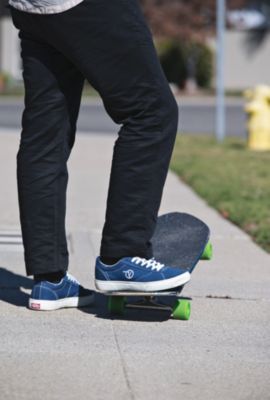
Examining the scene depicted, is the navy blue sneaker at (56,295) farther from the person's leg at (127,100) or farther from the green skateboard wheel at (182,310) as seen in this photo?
the green skateboard wheel at (182,310)

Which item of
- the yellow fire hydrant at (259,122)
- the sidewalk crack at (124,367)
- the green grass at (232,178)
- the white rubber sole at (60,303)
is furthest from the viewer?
the yellow fire hydrant at (259,122)

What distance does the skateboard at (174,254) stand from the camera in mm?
4465

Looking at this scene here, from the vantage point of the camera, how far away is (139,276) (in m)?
4.36

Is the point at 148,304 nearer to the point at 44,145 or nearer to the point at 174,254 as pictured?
the point at 174,254

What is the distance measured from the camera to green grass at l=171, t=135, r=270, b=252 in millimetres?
7488

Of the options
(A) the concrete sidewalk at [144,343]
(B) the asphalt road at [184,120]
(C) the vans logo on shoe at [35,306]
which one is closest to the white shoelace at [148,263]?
(A) the concrete sidewalk at [144,343]

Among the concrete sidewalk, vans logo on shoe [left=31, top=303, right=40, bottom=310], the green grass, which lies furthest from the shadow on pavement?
the green grass

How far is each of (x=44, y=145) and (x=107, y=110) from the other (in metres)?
0.29

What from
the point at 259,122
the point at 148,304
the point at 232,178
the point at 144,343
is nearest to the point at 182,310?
the point at 148,304

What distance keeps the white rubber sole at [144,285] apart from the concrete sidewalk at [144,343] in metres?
0.15

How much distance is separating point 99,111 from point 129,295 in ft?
63.0

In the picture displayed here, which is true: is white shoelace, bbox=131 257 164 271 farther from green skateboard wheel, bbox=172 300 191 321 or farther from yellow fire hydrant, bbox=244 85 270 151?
yellow fire hydrant, bbox=244 85 270 151

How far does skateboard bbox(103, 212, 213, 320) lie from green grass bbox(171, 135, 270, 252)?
188 cm

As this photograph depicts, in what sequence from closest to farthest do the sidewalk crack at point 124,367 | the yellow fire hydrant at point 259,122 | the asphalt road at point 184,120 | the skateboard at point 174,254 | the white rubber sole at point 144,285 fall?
1. the sidewalk crack at point 124,367
2. the white rubber sole at point 144,285
3. the skateboard at point 174,254
4. the yellow fire hydrant at point 259,122
5. the asphalt road at point 184,120
